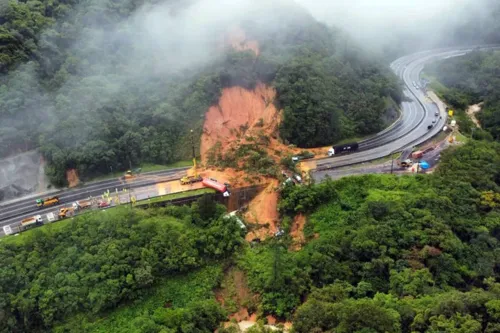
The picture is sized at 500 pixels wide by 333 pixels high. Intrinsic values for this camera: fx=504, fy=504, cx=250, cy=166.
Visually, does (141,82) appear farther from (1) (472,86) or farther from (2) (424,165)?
(1) (472,86)

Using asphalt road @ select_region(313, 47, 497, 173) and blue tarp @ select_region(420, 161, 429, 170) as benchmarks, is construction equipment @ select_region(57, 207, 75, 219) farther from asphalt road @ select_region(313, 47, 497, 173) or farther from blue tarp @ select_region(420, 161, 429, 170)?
blue tarp @ select_region(420, 161, 429, 170)

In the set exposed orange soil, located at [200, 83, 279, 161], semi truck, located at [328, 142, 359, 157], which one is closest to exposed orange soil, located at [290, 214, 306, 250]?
semi truck, located at [328, 142, 359, 157]

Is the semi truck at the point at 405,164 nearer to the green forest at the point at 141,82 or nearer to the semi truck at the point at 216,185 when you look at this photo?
the green forest at the point at 141,82

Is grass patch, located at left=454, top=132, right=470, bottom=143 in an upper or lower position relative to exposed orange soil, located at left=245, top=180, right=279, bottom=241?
upper

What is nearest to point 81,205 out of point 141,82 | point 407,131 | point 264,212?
point 141,82

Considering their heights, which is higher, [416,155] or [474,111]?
[474,111]
